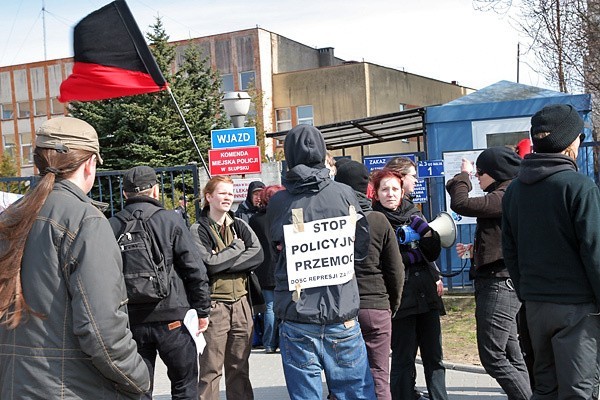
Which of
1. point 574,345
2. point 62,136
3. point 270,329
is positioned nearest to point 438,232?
point 574,345

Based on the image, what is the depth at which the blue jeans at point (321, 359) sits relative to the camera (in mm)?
4652

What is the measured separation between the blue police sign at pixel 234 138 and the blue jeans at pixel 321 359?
9.73 m

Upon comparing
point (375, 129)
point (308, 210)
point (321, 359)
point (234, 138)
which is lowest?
point (321, 359)

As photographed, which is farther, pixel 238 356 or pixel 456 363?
pixel 456 363

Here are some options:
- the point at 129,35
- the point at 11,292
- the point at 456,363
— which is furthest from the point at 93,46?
the point at 11,292

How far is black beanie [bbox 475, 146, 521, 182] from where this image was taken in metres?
5.93

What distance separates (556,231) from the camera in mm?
4473

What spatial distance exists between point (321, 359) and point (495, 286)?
1.68 metres

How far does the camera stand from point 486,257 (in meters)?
5.82

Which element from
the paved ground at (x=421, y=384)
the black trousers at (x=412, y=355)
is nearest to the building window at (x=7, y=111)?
the paved ground at (x=421, y=384)

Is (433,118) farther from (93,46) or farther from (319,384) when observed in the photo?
(319,384)

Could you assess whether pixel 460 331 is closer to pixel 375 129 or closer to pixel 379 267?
pixel 379 267

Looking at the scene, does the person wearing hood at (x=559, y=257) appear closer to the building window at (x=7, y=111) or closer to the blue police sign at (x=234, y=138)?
the blue police sign at (x=234, y=138)

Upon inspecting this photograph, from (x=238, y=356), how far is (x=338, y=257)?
1.88m
